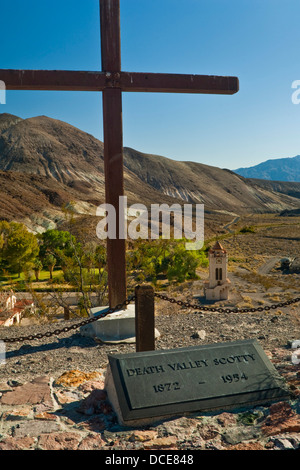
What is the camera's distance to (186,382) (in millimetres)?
3447

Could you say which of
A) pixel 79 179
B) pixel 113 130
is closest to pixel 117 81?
pixel 113 130

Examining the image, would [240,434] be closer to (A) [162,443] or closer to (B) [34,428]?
(A) [162,443]

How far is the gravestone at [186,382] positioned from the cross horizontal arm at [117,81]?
13.3 feet

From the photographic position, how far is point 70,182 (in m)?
96.6

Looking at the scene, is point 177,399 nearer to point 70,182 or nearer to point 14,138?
point 70,182

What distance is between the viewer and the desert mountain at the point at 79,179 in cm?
6762

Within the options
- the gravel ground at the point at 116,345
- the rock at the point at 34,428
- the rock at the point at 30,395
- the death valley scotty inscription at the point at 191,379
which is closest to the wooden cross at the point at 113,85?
the gravel ground at the point at 116,345

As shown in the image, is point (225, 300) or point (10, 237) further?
point (10, 237)

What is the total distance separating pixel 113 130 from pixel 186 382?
390 centimetres

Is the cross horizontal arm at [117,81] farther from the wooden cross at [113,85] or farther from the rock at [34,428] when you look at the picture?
the rock at [34,428]

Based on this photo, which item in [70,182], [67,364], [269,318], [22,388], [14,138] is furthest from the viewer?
[14,138]


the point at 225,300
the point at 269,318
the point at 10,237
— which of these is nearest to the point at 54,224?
the point at 10,237

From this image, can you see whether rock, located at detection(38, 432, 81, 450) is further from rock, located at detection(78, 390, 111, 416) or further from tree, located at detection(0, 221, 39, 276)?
tree, located at detection(0, 221, 39, 276)

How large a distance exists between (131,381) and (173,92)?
4.58 m
